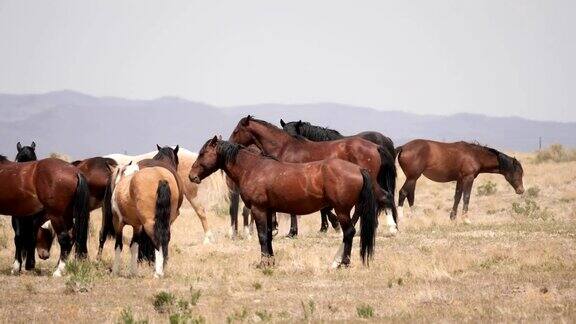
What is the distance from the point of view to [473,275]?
1308cm

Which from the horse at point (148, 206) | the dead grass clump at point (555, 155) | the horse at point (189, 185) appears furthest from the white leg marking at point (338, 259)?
the dead grass clump at point (555, 155)

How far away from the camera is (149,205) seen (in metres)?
A: 13.3

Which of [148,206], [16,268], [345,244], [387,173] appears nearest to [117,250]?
[148,206]

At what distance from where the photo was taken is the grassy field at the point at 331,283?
10.5 m

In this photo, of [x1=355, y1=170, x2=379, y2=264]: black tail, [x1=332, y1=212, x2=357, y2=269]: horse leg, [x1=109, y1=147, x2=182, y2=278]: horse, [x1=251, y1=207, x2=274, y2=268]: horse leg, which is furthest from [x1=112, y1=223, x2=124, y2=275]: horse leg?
[x1=355, y1=170, x2=379, y2=264]: black tail

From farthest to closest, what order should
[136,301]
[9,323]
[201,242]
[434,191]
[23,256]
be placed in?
1. [434,191]
2. [201,242]
3. [23,256]
4. [136,301]
5. [9,323]

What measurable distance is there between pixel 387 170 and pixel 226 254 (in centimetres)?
339

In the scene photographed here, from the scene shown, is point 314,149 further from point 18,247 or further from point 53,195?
point 18,247

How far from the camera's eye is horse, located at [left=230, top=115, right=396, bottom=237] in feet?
54.0

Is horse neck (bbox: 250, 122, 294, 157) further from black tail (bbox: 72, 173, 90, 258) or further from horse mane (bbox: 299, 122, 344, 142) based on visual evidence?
black tail (bbox: 72, 173, 90, 258)

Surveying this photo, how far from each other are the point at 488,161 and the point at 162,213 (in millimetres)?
12103

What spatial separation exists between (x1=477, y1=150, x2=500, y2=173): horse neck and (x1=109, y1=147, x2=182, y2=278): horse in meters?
11.1

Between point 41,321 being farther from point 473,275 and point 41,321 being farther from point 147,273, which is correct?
point 473,275

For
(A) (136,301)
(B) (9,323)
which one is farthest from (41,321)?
(A) (136,301)
